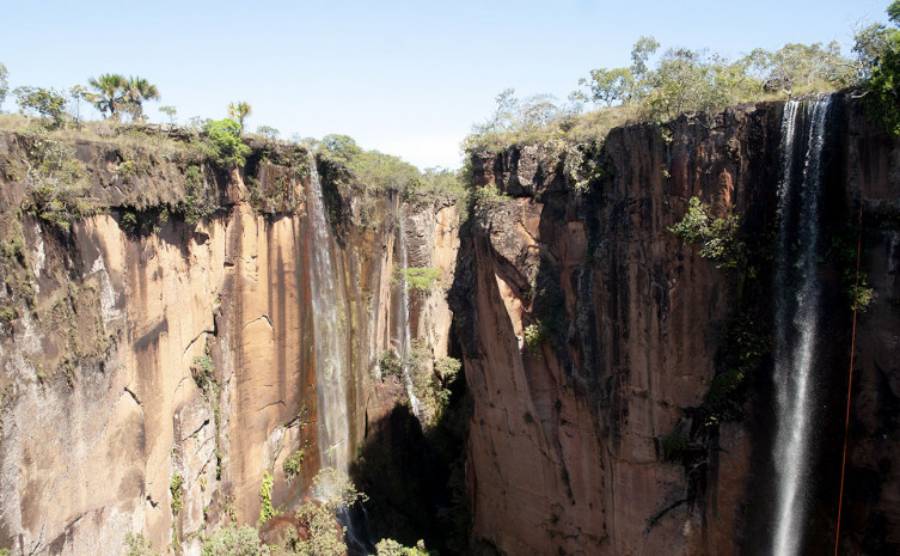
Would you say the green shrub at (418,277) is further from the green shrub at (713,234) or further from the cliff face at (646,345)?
the green shrub at (713,234)

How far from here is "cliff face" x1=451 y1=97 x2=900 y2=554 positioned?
1071 centimetres

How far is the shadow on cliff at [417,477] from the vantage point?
19328 millimetres

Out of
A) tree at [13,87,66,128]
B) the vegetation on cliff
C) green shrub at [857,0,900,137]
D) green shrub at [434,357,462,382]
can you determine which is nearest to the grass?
tree at [13,87,66,128]

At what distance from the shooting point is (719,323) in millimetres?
11984

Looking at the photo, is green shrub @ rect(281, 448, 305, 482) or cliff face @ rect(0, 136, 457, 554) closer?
cliff face @ rect(0, 136, 457, 554)

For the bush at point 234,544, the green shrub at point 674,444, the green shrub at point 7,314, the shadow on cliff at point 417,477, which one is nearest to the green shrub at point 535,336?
the green shrub at point 674,444

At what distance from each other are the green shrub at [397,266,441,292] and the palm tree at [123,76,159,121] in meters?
9.82

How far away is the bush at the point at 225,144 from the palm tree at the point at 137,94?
90.3 inches

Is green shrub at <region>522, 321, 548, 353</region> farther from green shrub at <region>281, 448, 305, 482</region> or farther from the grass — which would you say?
the grass

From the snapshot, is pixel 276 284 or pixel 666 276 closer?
pixel 666 276

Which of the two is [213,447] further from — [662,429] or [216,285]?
[662,429]

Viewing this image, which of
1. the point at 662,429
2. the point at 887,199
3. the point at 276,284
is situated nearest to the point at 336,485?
the point at 276,284

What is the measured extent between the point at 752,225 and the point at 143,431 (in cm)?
1184

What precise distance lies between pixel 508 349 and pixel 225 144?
8047 mm
